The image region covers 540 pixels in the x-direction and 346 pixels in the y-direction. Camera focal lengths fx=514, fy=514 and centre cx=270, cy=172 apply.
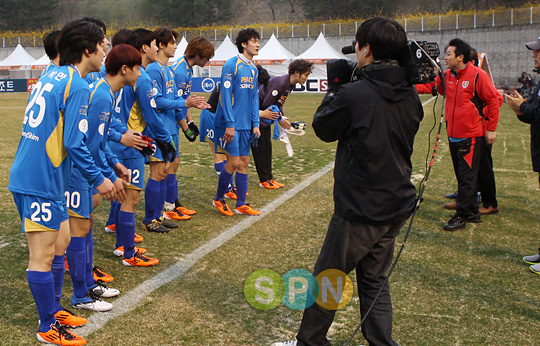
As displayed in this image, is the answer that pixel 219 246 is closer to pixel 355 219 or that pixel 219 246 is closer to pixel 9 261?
pixel 9 261

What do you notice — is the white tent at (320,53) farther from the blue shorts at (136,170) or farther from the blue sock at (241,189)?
the blue shorts at (136,170)

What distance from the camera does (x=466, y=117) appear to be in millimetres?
6281

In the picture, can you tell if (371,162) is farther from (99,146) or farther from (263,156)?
(263,156)

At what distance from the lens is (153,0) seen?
80062 millimetres

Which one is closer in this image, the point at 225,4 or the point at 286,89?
the point at 286,89

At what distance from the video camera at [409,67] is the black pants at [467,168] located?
349 cm

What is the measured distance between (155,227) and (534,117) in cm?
425

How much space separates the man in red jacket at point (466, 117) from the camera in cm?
629

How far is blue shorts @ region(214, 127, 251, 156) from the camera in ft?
21.7

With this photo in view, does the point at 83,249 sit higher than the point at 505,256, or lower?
higher

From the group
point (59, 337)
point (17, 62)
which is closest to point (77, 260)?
point (59, 337)

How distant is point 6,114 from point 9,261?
17.2m

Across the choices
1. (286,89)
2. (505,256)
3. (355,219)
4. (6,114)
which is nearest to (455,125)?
(505,256)

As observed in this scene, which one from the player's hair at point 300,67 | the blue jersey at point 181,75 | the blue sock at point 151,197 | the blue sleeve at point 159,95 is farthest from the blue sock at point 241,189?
the player's hair at point 300,67
